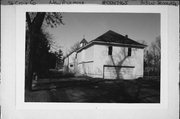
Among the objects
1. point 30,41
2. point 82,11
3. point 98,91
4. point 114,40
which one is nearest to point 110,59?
point 114,40

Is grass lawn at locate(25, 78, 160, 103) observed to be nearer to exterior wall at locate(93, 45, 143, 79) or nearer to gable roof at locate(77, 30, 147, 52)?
exterior wall at locate(93, 45, 143, 79)

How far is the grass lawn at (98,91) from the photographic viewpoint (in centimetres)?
177

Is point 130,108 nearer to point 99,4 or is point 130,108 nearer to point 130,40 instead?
point 130,40

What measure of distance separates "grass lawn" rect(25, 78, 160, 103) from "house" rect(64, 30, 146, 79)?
3.4 inches

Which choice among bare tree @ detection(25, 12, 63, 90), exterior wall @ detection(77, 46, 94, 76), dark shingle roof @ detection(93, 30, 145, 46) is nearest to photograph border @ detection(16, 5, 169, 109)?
bare tree @ detection(25, 12, 63, 90)

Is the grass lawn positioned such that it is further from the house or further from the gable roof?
→ the gable roof

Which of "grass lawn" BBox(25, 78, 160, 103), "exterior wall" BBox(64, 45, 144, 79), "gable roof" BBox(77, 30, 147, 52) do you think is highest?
"gable roof" BBox(77, 30, 147, 52)

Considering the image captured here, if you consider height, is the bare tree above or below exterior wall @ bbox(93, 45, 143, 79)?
above

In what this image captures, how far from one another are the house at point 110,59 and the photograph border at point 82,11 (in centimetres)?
25

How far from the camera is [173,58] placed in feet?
5.88

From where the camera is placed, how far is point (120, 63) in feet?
5.82

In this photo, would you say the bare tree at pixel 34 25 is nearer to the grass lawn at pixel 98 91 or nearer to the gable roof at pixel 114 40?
the grass lawn at pixel 98 91

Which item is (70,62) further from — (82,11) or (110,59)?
(82,11)

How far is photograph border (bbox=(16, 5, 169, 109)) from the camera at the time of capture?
1.77 metres
